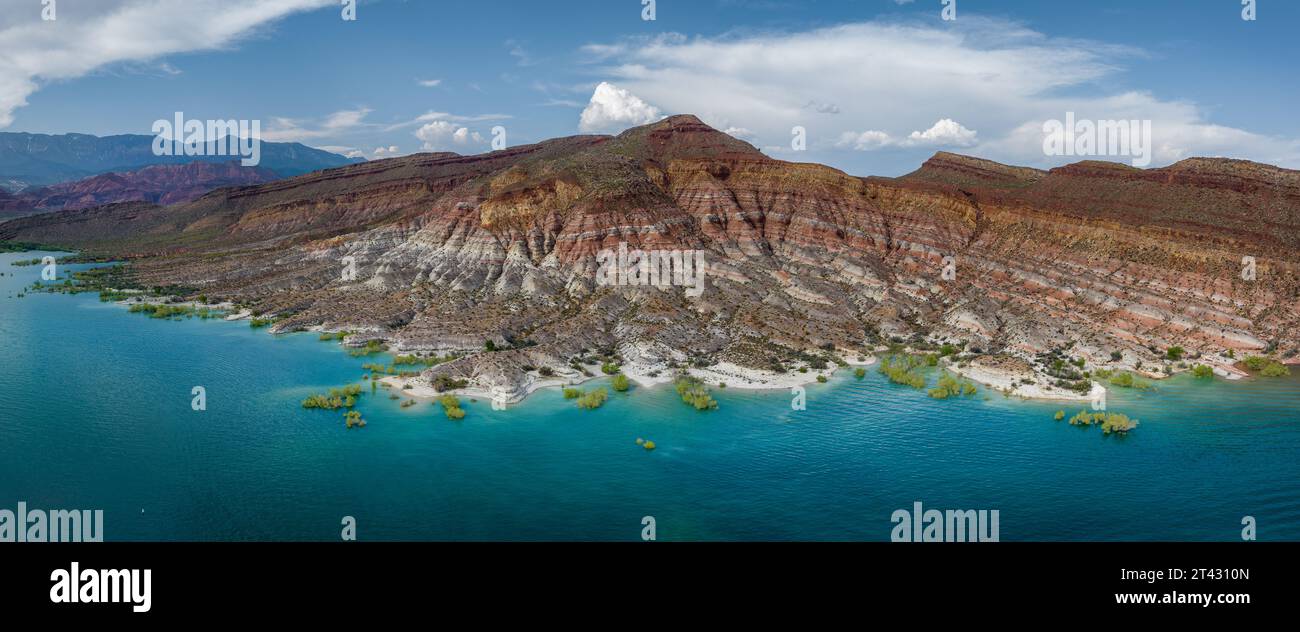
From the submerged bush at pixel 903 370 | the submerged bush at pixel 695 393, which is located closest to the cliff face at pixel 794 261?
the submerged bush at pixel 903 370

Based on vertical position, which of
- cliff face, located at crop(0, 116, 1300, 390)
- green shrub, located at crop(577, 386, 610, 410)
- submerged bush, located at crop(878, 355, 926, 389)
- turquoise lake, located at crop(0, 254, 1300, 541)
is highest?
cliff face, located at crop(0, 116, 1300, 390)

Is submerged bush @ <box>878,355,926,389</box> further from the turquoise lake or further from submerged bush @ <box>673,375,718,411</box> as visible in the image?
submerged bush @ <box>673,375,718,411</box>

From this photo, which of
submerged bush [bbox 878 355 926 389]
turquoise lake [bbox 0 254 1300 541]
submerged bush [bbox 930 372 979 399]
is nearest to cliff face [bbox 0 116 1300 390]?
submerged bush [bbox 878 355 926 389]

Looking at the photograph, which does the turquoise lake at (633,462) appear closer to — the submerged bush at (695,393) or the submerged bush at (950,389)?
the submerged bush at (695,393)

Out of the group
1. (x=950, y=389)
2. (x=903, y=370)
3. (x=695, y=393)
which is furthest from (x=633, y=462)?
(x=903, y=370)

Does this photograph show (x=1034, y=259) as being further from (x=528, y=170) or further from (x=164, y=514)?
(x=164, y=514)

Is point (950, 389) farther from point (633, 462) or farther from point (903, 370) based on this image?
point (633, 462)

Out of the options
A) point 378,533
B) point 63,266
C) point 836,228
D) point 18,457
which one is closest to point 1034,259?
point 836,228
